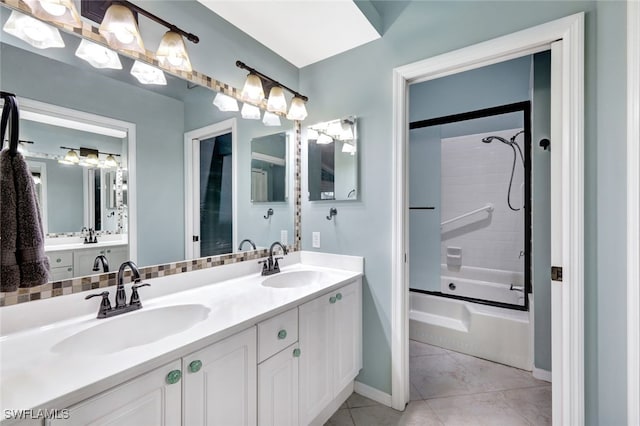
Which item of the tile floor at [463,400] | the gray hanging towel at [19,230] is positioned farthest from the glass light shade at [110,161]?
the tile floor at [463,400]

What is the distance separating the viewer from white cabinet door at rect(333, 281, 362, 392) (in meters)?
1.61

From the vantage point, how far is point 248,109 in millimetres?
1815

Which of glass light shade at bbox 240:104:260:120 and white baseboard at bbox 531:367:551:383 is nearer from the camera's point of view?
glass light shade at bbox 240:104:260:120

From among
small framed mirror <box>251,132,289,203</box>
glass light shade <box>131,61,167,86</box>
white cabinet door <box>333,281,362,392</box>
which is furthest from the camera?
small framed mirror <box>251,132,289,203</box>

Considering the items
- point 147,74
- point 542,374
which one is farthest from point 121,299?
point 542,374

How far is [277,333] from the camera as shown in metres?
1.20

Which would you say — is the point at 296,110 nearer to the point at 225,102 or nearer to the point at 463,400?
the point at 225,102

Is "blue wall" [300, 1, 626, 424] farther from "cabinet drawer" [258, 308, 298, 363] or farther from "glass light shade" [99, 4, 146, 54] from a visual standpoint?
"glass light shade" [99, 4, 146, 54]

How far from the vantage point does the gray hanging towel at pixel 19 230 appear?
2.41ft

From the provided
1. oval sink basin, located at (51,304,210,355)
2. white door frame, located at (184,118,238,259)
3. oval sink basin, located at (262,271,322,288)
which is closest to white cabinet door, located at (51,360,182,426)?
oval sink basin, located at (51,304,210,355)

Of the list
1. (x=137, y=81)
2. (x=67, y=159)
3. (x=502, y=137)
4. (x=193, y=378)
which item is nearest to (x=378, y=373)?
(x=193, y=378)

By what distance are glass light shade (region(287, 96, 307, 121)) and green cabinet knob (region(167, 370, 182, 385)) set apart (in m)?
1.68

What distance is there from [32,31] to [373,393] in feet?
8.14

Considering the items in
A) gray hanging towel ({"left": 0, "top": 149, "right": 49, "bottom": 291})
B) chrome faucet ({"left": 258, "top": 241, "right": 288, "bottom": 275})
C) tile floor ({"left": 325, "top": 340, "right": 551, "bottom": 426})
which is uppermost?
gray hanging towel ({"left": 0, "top": 149, "right": 49, "bottom": 291})
